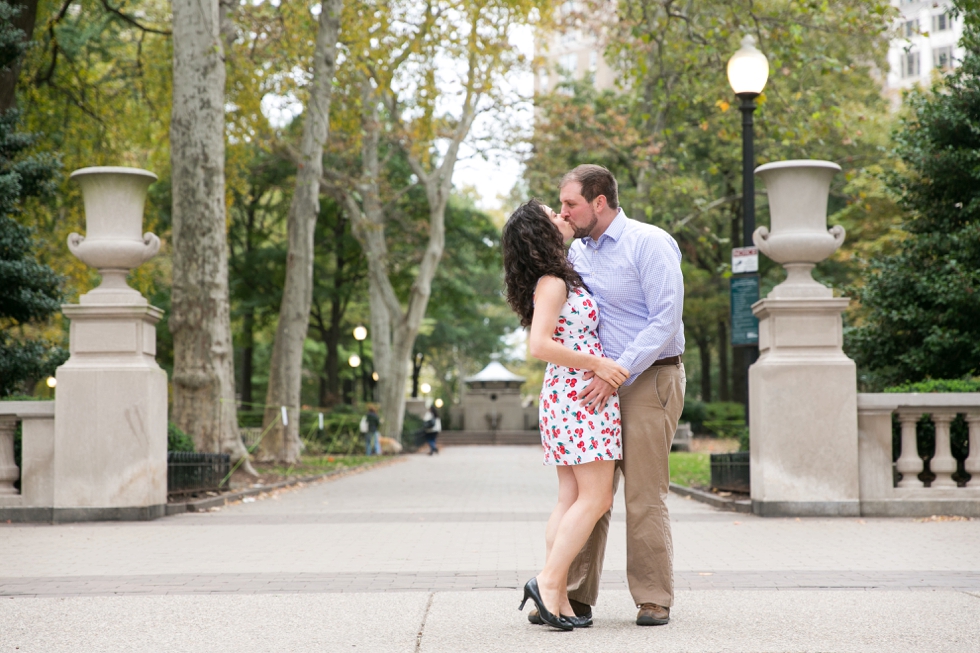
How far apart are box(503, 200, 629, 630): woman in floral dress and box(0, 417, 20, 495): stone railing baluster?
6.92 meters

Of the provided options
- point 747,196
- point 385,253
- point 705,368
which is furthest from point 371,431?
point 705,368

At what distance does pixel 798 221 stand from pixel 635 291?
19.0ft

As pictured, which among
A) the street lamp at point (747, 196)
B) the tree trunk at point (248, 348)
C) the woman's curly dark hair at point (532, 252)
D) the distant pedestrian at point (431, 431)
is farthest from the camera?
the tree trunk at point (248, 348)

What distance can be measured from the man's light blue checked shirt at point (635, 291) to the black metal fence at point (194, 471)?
6.84 m

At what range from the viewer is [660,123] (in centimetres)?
2559

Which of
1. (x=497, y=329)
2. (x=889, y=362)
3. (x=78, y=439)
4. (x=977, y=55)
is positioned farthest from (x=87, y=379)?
(x=497, y=329)

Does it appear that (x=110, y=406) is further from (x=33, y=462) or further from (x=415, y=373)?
(x=415, y=373)

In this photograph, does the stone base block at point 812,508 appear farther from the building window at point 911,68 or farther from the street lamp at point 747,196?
the building window at point 911,68

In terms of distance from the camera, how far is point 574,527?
4.51 meters

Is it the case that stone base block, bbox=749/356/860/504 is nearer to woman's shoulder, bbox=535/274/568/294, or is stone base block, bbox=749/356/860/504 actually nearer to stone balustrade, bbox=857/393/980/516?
stone balustrade, bbox=857/393/980/516

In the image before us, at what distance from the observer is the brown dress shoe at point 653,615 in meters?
4.60

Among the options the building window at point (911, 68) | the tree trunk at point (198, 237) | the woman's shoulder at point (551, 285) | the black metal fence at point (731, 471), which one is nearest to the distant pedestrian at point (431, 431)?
the tree trunk at point (198, 237)

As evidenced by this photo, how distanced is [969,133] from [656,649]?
1127cm

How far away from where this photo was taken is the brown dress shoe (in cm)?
460
